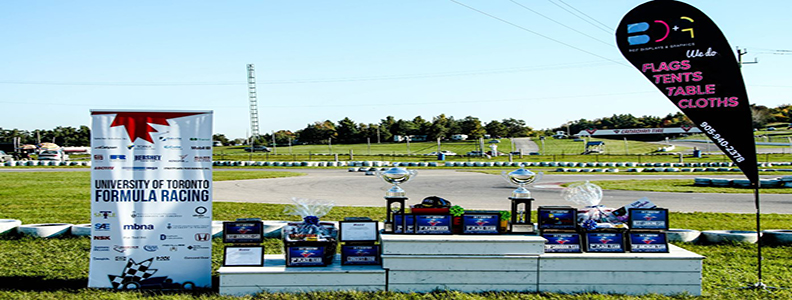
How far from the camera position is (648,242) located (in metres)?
5.90

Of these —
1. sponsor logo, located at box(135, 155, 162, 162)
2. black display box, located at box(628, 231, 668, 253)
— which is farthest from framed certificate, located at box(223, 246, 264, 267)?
black display box, located at box(628, 231, 668, 253)

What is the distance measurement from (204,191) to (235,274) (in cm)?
95

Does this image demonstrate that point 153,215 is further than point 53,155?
No

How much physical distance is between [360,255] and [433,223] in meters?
0.81

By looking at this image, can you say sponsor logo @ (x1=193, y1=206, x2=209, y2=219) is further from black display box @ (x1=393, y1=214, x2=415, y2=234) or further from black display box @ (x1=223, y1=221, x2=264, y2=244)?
black display box @ (x1=393, y1=214, x2=415, y2=234)

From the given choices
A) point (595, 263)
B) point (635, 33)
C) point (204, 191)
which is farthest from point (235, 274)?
point (635, 33)

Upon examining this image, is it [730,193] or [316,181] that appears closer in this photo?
[730,193]

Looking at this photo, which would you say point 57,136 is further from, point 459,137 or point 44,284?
point 44,284

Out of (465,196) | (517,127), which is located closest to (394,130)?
(517,127)

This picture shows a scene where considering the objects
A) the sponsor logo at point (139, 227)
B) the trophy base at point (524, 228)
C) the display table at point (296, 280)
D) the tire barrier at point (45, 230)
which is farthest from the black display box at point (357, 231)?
the tire barrier at point (45, 230)

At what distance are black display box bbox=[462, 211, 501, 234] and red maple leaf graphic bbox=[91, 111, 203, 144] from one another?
10.1 feet

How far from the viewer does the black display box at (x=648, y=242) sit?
19.3ft

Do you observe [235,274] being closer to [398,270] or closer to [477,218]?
[398,270]

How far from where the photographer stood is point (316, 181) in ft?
74.8
